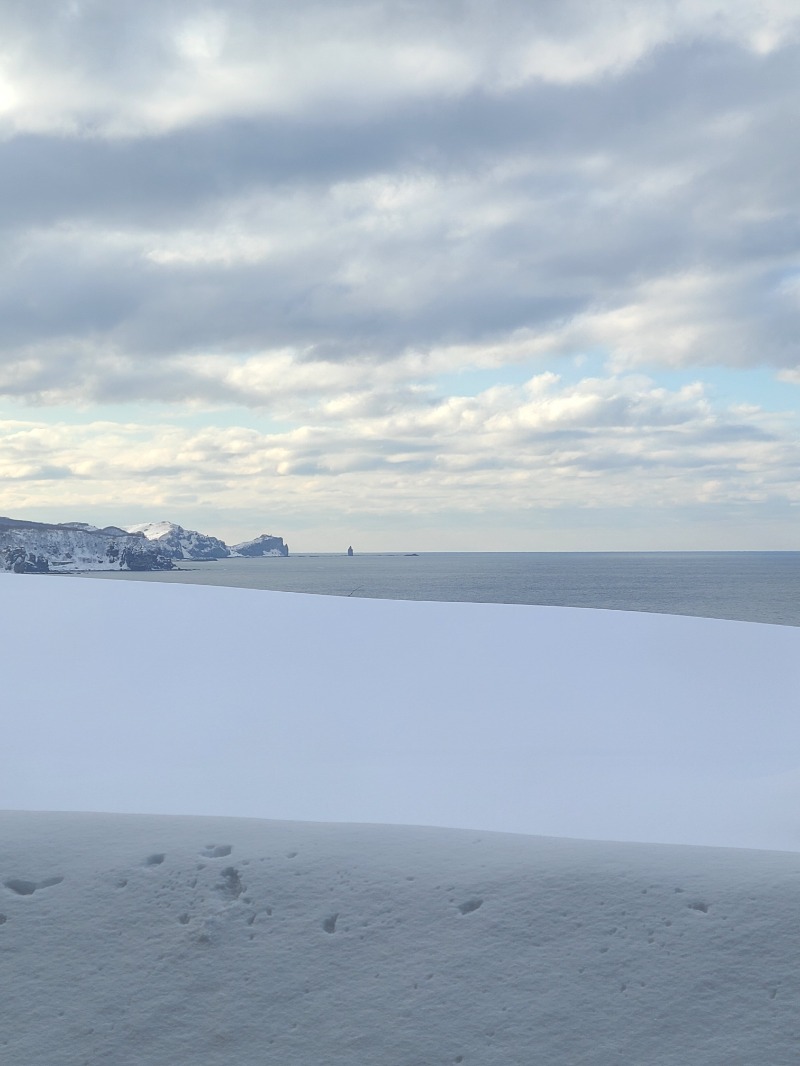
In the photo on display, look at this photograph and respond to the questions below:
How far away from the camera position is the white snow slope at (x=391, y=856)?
3162mm

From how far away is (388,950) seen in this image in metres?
3.61

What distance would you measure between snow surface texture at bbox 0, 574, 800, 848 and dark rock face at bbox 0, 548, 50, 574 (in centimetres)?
8232

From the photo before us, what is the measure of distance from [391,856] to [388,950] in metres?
0.88

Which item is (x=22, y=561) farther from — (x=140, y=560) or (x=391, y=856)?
(x=391, y=856)

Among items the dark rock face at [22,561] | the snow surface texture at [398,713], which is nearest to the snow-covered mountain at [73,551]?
the dark rock face at [22,561]

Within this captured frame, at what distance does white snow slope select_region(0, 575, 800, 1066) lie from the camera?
3.16 m

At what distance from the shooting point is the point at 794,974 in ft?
11.3

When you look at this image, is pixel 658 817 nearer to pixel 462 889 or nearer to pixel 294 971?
pixel 462 889

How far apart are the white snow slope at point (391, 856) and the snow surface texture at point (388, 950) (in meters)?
0.01

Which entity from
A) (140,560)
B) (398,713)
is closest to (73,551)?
(140,560)

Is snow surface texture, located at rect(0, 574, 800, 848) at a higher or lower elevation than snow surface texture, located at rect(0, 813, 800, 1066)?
higher

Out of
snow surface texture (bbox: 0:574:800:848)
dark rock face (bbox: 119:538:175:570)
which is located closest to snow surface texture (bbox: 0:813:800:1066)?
snow surface texture (bbox: 0:574:800:848)

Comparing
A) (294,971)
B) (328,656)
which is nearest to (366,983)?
(294,971)

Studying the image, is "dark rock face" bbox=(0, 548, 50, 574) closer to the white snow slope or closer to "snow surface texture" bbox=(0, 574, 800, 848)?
"snow surface texture" bbox=(0, 574, 800, 848)
